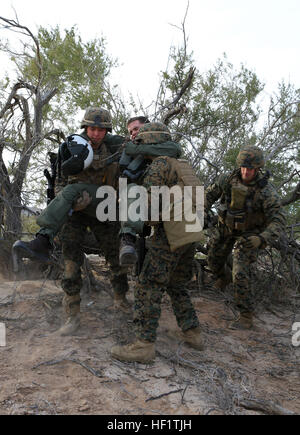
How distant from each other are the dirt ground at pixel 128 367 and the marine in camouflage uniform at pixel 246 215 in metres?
0.52

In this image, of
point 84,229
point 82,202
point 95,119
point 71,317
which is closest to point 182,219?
point 82,202

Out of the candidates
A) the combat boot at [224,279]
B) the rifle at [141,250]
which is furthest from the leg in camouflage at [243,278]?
the rifle at [141,250]

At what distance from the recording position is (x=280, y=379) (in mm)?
3088

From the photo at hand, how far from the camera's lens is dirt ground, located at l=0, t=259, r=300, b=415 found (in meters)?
2.37

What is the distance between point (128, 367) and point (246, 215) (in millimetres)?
2232

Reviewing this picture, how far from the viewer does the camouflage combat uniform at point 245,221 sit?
409cm

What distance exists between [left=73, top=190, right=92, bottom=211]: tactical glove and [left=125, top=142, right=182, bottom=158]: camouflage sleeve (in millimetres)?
573

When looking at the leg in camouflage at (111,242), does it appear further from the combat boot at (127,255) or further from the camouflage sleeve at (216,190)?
the camouflage sleeve at (216,190)

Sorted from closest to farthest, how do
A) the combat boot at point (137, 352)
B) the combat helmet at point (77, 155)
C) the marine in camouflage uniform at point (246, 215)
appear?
the combat boot at point (137, 352) < the combat helmet at point (77, 155) < the marine in camouflage uniform at point (246, 215)

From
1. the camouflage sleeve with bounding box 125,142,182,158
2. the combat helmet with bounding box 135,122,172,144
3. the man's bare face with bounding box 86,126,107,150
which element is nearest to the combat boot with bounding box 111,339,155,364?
the camouflage sleeve with bounding box 125,142,182,158

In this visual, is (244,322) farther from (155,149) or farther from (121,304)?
(155,149)

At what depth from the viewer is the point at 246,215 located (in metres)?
4.28
